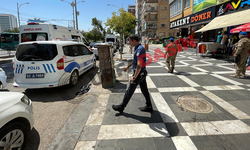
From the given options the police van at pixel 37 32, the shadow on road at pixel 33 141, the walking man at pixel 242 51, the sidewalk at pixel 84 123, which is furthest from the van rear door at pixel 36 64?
the walking man at pixel 242 51

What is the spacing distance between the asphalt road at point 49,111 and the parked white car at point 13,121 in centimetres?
44

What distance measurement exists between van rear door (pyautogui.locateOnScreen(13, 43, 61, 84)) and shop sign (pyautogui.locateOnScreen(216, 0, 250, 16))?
42.6ft

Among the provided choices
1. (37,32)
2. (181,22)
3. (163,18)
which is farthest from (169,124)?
(163,18)

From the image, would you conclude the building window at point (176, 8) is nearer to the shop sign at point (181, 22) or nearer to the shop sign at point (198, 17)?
the shop sign at point (181, 22)

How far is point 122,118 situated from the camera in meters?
3.32

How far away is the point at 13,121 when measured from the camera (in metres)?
2.18

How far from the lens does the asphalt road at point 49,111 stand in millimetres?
2749

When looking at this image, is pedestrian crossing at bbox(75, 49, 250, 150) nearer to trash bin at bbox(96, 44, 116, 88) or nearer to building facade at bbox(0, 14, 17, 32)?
trash bin at bbox(96, 44, 116, 88)

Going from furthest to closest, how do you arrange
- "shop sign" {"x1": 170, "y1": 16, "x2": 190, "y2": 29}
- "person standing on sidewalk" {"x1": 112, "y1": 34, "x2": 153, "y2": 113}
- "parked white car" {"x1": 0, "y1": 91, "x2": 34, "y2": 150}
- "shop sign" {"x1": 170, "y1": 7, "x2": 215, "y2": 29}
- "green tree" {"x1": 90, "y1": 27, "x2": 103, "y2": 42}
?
"green tree" {"x1": 90, "y1": 27, "x2": 103, "y2": 42}
"shop sign" {"x1": 170, "y1": 16, "x2": 190, "y2": 29}
"shop sign" {"x1": 170, "y1": 7, "x2": 215, "y2": 29}
"person standing on sidewalk" {"x1": 112, "y1": 34, "x2": 153, "y2": 113}
"parked white car" {"x1": 0, "y1": 91, "x2": 34, "y2": 150}

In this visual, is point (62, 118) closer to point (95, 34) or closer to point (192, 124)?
point (192, 124)

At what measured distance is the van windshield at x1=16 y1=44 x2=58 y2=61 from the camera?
463cm

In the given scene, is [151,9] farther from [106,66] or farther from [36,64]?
[36,64]

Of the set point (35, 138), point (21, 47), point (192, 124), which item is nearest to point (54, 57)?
point (21, 47)

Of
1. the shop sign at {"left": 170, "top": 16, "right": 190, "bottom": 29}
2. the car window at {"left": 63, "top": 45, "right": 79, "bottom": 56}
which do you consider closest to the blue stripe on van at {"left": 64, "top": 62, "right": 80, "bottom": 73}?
the car window at {"left": 63, "top": 45, "right": 79, "bottom": 56}
